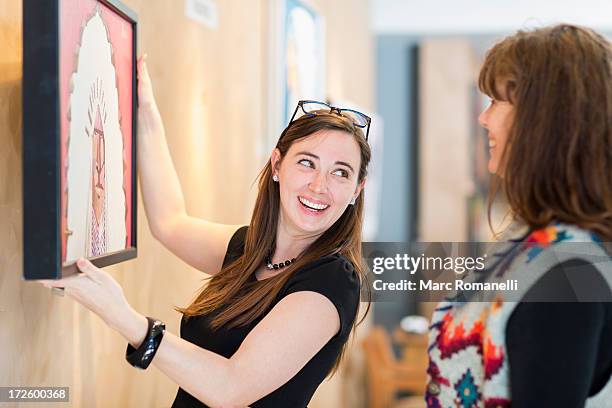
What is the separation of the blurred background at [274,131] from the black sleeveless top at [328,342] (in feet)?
1.18

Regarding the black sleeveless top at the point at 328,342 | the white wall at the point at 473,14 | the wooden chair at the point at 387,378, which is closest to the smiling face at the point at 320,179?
the black sleeveless top at the point at 328,342

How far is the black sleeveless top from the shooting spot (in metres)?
1.46

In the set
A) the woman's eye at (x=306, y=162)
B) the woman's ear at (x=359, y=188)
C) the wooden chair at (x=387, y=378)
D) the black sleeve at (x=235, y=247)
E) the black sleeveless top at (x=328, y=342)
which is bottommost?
the wooden chair at (x=387, y=378)

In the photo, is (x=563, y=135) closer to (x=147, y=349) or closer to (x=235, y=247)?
(x=147, y=349)

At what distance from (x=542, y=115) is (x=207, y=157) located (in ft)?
5.13

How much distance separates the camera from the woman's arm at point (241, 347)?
1185 millimetres

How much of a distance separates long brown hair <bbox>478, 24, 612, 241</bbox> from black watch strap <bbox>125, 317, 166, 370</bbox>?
582 mm

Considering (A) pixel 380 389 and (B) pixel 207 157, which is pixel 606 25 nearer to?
(A) pixel 380 389

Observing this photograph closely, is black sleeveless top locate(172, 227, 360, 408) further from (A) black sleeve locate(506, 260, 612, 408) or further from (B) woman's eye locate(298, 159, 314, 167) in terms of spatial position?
(A) black sleeve locate(506, 260, 612, 408)

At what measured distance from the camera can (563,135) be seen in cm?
110

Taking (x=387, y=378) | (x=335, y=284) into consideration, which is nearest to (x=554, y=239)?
(x=335, y=284)

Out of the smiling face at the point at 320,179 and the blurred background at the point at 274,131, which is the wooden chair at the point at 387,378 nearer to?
→ the blurred background at the point at 274,131

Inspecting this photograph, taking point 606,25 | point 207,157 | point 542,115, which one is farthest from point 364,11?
point 542,115

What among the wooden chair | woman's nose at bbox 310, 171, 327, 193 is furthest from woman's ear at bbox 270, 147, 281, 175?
the wooden chair
